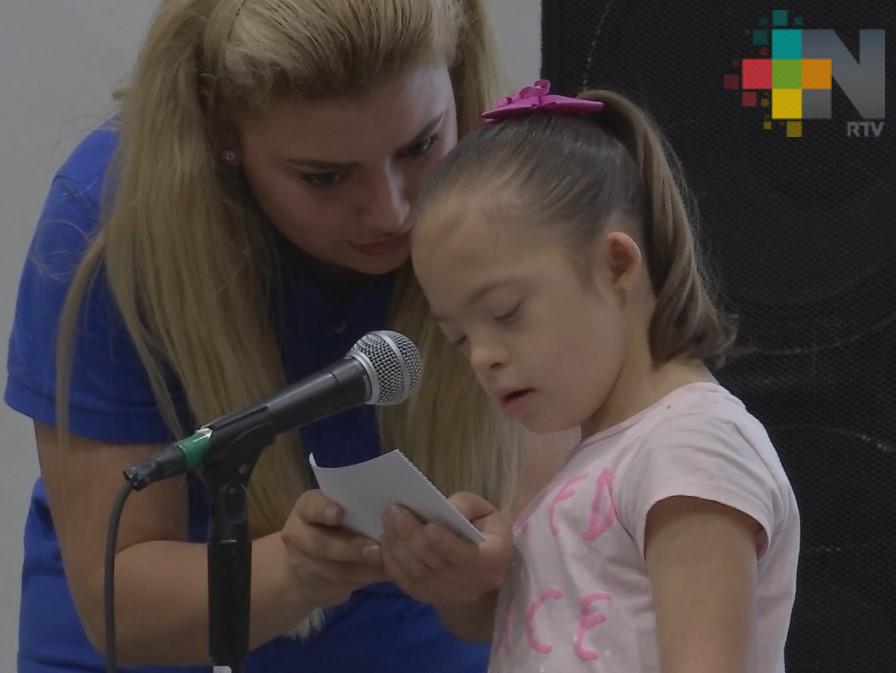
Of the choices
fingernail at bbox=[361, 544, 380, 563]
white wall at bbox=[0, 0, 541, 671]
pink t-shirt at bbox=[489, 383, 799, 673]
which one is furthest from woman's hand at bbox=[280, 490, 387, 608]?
white wall at bbox=[0, 0, 541, 671]

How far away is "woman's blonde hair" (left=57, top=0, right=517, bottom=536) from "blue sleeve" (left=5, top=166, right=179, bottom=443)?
2 cm

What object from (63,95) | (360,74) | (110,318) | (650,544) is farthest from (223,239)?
(63,95)

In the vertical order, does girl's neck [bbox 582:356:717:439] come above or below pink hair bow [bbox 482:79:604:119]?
below

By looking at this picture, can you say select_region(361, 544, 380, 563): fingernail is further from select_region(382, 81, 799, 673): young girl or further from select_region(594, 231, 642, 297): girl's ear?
select_region(594, 231, 642, 297): girl's ear

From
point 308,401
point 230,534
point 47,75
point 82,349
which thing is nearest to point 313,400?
point 308,401

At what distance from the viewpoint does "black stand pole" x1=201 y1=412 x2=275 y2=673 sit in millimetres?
975

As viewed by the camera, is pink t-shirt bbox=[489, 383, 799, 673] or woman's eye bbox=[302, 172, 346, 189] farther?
woman's eye bbox=[302, 172, 346, 189]

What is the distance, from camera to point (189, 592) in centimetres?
134

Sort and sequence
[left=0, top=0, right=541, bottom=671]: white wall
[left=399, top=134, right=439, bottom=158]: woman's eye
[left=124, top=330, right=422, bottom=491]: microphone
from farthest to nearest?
[left=0, top=0, right=541, bottom=671]: white wall, [left=399, top=134, right=439, bottom=158]: woman's eye, [left=124, top=330, right=422, bottom=491]: microphone

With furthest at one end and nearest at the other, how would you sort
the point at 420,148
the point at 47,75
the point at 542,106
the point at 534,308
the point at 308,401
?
the point at 47,75 < the point at 420,148 < the point at 542,106 < the point at 534,308 < the point at 308,401

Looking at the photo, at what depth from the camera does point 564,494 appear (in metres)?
1.12

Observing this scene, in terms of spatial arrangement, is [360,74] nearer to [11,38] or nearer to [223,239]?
[223,239]

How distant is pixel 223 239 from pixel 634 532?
0.53m

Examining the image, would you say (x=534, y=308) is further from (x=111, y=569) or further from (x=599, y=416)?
(x=111, y=569)
